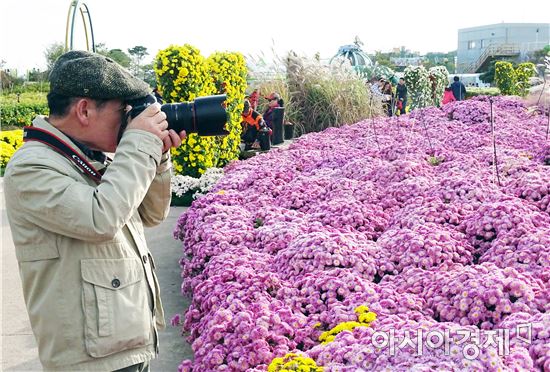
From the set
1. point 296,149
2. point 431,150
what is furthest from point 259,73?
point 431,150

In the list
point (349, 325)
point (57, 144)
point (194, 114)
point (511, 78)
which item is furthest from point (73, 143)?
point (511, 78)

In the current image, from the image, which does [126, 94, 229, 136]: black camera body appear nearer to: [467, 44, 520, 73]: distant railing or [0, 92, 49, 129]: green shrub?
[0, 92, 49, 129]: green shrub

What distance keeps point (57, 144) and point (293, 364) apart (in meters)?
1.21

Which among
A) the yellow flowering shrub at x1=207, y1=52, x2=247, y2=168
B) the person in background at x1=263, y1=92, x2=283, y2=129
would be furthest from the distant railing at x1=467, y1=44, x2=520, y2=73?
the yellow flowering shrub at x1=207, y1=52, x2=247, y2=168

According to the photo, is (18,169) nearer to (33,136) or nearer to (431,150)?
(33,136)

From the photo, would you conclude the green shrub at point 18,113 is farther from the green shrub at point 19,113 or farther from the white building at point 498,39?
the white building at point 498,39

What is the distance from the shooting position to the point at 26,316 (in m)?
4.64

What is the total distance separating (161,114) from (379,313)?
1.42 m

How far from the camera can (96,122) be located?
82.7 inches

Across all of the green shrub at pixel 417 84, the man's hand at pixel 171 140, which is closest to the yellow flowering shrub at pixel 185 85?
the man's hand at pixel 171 140

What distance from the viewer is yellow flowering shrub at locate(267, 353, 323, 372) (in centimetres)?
240

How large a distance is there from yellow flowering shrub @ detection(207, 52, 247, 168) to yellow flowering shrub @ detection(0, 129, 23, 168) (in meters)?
4.46

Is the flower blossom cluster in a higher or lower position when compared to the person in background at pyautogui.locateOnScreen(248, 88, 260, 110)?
lower

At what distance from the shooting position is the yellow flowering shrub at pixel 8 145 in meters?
11.9
